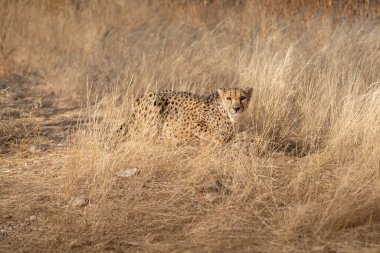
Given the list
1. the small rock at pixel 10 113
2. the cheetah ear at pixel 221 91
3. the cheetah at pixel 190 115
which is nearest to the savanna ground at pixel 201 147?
the small rock at pixel 10 113

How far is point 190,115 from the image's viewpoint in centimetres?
541

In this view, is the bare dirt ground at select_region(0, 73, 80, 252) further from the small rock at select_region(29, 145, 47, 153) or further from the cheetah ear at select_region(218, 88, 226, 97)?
the cheetah ear at select_region(218, 88, 226, 97)

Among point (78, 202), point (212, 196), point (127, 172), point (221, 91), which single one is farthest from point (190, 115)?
point (78, 202)

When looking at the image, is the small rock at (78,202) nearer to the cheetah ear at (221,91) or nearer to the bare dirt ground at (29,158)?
the bare dirt ground at (29,158)

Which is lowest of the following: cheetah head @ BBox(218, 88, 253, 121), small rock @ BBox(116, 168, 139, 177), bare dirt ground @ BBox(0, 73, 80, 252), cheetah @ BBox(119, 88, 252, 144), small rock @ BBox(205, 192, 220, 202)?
bare dirt ground @ BBox(0, 73, 80, 252)

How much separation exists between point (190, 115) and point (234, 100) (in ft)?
1.56

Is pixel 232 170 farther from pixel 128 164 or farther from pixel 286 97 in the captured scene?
pixel 286 97

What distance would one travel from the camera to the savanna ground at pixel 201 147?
356cm

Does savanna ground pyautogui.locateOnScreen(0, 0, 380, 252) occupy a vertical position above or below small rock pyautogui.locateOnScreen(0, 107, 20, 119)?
above

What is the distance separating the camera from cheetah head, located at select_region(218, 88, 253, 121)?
513cm

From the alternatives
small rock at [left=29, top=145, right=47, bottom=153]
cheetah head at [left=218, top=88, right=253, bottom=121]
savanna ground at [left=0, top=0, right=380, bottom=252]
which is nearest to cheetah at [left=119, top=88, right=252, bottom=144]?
cheetah head at [left=218, top=88, right=253, bottom=121]

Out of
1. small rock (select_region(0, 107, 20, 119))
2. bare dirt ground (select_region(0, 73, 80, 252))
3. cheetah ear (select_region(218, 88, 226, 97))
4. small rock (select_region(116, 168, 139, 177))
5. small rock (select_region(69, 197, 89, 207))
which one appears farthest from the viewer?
small rock (select_region(0, 107, 20, 119))

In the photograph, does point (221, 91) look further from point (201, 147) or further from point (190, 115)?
point (201, 147)

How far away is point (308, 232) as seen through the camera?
3.49m
